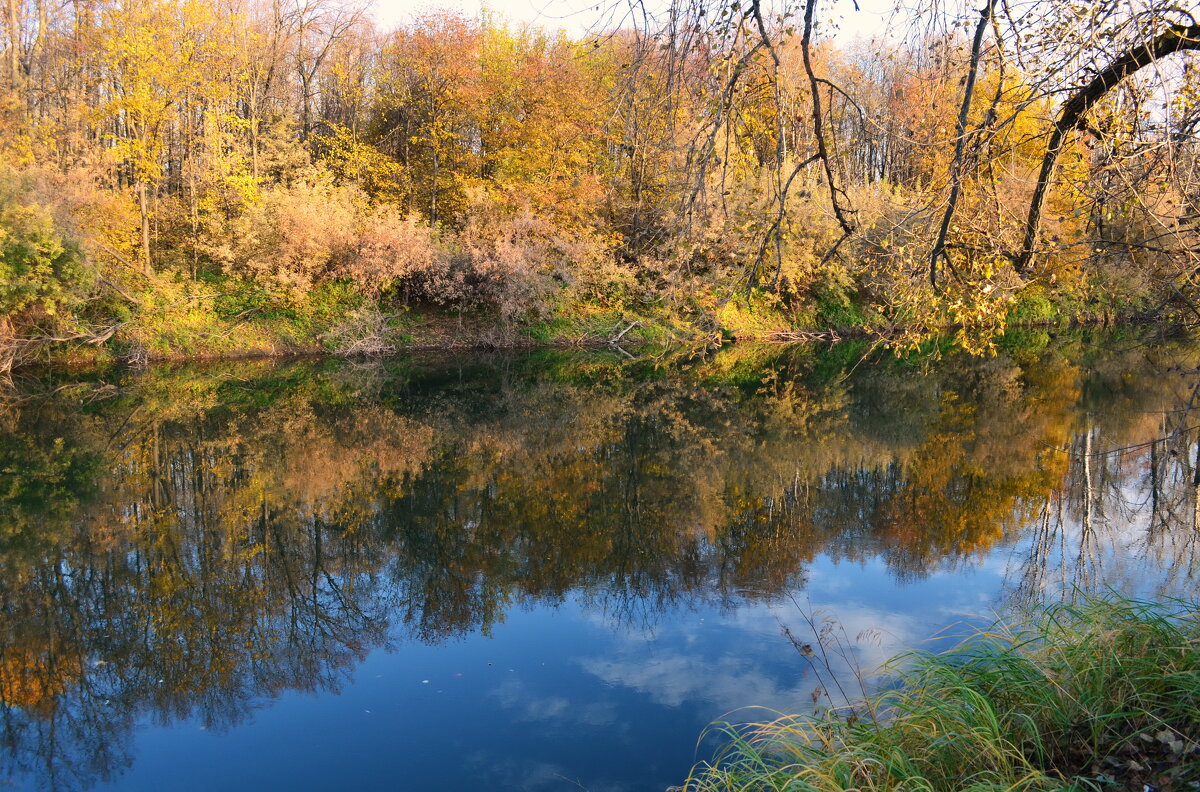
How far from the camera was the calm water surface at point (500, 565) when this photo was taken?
5.80 m

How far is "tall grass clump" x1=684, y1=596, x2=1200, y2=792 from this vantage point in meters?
3.79

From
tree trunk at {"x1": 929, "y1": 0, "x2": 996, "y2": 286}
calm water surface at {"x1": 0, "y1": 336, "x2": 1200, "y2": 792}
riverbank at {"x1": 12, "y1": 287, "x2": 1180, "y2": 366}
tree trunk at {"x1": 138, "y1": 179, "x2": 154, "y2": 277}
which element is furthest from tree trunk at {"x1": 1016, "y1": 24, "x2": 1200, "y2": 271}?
tree trunk at {"x1": 138, "y1": 179, "x2": 154, "y2": 277}

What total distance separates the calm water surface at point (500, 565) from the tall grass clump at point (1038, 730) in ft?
4.02

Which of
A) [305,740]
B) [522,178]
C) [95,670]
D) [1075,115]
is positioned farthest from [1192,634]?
[522,178]

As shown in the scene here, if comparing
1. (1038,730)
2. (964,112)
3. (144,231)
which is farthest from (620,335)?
(1038,730)

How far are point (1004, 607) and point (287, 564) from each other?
6.81 meters

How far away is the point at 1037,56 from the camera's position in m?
4.81

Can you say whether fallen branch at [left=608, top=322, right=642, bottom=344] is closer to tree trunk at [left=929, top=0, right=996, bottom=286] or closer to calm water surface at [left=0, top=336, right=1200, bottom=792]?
calm water surface at [left=0, top=336, right=1200, bottom=792]

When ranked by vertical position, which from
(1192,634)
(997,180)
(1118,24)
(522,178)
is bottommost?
(1192,634)

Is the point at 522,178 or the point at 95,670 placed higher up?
the point at 522,178

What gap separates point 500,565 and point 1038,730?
542 cm

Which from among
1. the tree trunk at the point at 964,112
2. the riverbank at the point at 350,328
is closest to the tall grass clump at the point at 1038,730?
the tree trunk at the point at 964,112

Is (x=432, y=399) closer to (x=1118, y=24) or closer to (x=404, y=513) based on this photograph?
(x=404, y=513)

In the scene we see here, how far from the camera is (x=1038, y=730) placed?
4.33 metres
